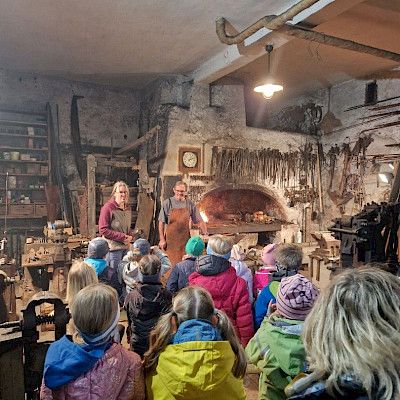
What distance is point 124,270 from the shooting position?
12.2ft

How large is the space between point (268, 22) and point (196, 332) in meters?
4.14

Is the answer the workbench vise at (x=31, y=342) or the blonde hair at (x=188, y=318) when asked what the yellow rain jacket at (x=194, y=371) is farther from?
the workbench vise at (x=31, y=342)

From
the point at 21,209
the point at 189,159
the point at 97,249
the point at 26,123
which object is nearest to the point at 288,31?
the point at 189,159

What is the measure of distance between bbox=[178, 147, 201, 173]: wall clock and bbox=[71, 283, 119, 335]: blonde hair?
18.3 feet

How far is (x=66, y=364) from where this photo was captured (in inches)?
68.4

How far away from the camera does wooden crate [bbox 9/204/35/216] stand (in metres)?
7.79

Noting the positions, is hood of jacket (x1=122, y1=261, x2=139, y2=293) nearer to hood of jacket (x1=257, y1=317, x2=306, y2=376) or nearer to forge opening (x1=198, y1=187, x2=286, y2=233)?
hood of jacket (x1=257, y1=317, x2=306, y2=376)

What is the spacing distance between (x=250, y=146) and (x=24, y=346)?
21.9 ft

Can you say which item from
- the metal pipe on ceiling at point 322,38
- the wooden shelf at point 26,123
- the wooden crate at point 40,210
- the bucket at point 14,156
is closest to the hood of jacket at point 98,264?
the metal pipe on ceiling at point 322,38

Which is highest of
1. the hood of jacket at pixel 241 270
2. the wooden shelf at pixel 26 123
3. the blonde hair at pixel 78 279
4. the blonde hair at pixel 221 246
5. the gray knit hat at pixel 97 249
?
the wooden shelf at pixel 26 123

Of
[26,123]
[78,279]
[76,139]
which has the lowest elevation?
[78,279]

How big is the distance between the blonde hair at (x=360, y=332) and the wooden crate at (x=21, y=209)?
308 inches

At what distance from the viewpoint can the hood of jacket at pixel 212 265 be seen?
3117 millimetres

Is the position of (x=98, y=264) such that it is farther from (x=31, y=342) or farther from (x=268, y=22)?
(x=268, y=22)
